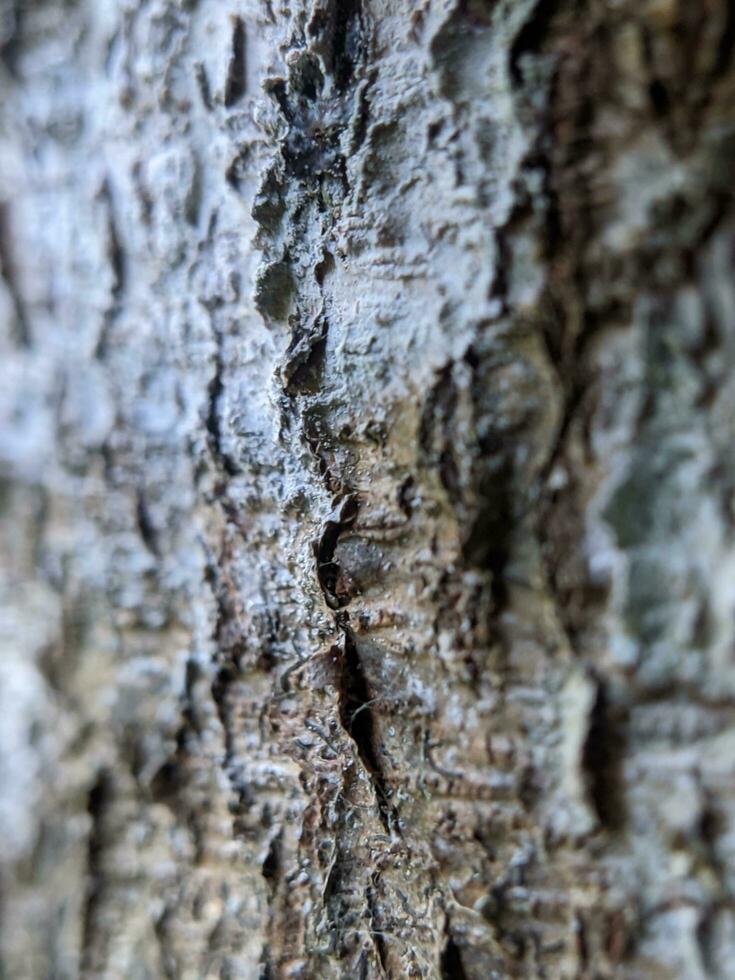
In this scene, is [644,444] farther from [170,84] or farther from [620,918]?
[170,84]

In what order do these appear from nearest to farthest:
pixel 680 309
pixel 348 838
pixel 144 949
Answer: pixel 680 309, pixel 348 838, pixel 144 949

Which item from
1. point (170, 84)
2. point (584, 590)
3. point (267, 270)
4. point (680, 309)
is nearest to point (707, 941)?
point (584, 590)

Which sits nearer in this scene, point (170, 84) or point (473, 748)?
point (473, 748)

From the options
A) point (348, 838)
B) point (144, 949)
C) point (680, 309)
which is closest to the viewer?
point (680, 309)

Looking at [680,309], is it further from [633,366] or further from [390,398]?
[390,398]

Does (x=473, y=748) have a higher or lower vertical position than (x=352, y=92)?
lower

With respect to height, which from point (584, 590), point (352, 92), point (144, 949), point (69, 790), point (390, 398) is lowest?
point (144, 949)
